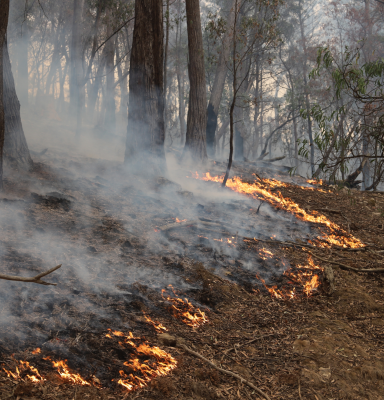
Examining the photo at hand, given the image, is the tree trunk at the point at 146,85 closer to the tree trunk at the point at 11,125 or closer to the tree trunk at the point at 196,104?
the tree trunk at the point at 11,125

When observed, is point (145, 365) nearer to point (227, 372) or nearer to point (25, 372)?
point (227, 372)

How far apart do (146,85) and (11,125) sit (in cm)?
287

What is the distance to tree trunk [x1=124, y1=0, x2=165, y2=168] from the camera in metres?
7.32

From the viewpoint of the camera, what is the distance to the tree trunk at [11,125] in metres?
A: 6.30

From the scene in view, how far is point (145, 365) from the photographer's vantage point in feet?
8.64

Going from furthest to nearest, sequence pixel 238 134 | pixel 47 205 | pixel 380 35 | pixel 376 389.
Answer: pixel 380 35 → pixel 238 134 → pixel 47 205 → pixel 376 389

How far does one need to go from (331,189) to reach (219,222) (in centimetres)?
557

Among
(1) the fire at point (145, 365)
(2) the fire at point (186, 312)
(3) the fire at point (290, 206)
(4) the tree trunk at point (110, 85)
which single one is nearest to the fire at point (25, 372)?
(1) the fire at point (145, 365)

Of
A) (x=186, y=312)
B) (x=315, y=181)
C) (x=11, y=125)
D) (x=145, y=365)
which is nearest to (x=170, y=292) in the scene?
(x=186, y=312)

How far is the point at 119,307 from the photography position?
3.35m

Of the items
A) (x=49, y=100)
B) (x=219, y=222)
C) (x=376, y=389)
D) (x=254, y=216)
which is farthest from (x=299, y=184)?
(x=49, y=100)

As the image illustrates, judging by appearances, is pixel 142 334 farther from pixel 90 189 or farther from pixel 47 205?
pixel 90 189

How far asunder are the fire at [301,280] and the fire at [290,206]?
1.39 meters

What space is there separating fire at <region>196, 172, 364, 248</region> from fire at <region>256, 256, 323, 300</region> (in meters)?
1.39
